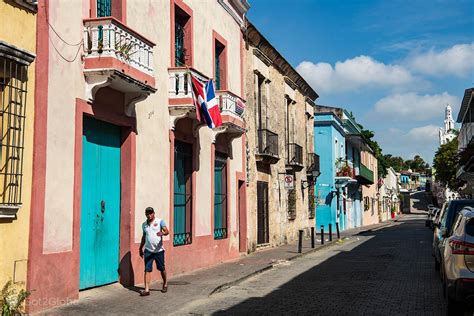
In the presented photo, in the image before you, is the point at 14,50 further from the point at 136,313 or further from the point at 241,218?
the point at 241,218

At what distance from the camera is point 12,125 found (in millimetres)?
7559

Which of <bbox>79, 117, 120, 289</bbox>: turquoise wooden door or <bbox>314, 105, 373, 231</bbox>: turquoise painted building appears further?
<bbox>314, 105, 373, 231</bbox>: turquoise painted building

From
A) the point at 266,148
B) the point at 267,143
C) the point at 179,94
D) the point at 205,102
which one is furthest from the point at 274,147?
the point at 179,94

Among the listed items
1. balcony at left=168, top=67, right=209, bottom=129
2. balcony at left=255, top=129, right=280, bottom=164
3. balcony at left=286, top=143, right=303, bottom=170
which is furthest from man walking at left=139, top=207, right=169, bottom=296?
balcony at left=286, top=143, right=303, bottom=170

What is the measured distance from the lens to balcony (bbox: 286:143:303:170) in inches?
922

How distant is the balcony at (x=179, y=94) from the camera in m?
12.5

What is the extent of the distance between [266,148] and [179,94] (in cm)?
784

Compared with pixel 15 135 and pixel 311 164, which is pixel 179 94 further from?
pixel 311 164

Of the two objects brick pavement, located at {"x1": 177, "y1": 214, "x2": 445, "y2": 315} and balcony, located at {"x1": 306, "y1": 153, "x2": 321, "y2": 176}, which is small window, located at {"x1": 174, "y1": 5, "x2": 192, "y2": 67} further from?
balcony, located at {"x1": 306, "y1": 153, "x2": 321, "y2": 176}

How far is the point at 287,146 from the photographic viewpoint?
2369 centimetres

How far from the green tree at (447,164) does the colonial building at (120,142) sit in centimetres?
4786

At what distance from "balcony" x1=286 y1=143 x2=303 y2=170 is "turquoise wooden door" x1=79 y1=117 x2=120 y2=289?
1344 centimetres

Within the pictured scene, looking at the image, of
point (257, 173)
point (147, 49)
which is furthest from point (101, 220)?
point (257, 173)


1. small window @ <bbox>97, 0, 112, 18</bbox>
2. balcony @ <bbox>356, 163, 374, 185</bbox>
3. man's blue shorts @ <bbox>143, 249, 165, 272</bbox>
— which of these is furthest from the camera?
balcony @ <bbox>356, 163, 374, 185</bbox>
